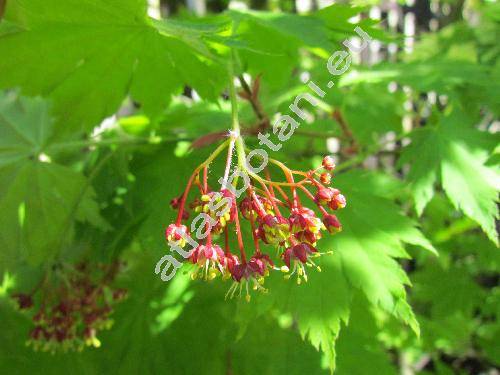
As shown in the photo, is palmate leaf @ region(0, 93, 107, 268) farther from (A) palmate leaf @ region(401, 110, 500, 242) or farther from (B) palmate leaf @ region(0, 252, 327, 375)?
(A) palmate leaf @ region(401, 110, 500, 242)

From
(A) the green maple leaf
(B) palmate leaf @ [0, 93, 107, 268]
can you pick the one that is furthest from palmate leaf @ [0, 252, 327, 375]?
(A) the green maple leaf

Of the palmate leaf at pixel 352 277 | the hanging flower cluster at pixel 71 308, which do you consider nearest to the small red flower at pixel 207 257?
the palmate leaf at pixel 352 277

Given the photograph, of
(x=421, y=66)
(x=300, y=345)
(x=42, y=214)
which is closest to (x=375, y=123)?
(x=421, y=66)

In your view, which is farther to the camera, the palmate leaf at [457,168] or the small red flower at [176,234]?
the palmate leaf at [457,168]

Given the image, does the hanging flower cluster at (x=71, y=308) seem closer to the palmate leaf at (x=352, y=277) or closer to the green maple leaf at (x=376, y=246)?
the palmate leaf at (x=352, y=277)

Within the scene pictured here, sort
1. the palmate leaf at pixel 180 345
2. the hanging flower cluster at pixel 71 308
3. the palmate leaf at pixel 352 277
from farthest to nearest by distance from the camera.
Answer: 1. the palmate leaf at pixel 180 345
2. the hanging flower cluster at pixel 71 308
3. the palmate leaf at pixel 352 277

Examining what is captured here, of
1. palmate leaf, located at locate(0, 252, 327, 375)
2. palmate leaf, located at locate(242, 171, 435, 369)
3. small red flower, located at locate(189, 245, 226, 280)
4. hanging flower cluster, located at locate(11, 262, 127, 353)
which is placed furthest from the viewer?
palmate leaf, located at locate(0, 252, 327, 375)
